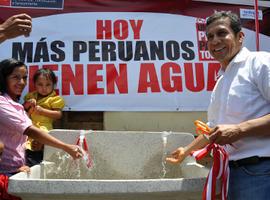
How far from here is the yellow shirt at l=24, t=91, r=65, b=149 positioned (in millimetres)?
3291

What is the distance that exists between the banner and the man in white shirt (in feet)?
5.86

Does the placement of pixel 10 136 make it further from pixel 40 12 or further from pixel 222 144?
pixel 40 12

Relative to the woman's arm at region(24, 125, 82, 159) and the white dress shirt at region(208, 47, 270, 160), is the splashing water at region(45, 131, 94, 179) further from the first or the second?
the white dress shirt at region(208, 47, 270, 160)

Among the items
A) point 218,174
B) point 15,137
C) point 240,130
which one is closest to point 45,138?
point 15,137

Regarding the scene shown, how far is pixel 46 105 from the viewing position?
11.0 ft

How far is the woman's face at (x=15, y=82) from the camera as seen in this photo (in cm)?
261

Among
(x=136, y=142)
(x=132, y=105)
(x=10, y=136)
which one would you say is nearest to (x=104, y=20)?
(x=132, y=105)

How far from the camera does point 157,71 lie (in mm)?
3652

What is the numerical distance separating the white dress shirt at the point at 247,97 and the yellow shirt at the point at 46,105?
6.10 feet

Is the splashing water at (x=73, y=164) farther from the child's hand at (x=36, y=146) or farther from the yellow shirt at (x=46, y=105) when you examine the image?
the yellow shirt at (x=46, y=105)

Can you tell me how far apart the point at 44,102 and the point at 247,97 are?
205 centimetres

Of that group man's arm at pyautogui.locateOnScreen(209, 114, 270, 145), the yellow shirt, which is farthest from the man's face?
the yellow shirt

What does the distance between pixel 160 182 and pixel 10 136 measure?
95 cm

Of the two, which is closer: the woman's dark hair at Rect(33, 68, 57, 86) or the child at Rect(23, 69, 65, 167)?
the child at Rect(23, 69, 65, 167)
